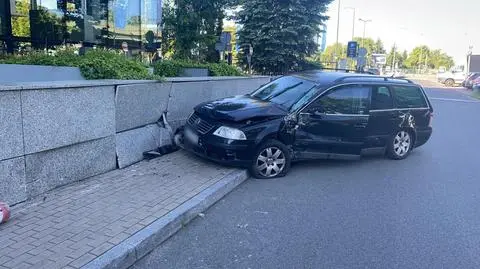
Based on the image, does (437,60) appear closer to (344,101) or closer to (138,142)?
(344,101)

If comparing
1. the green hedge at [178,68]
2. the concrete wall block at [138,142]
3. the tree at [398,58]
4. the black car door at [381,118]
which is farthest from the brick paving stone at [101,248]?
the tree at [398,58]

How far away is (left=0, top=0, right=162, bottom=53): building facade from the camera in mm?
10859

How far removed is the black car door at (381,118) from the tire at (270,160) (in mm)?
1911

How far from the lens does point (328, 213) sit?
17.5 feet

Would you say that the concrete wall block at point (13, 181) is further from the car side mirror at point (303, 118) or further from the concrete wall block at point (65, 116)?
the car side mirror at point (303, 118)

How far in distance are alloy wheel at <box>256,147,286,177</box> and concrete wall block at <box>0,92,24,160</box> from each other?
3467mm

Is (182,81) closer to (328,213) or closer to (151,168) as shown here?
(151,168)

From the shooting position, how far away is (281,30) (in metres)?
18.5

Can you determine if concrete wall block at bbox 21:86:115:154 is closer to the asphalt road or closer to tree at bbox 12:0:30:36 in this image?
the asphalt road

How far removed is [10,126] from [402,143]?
7.07 m

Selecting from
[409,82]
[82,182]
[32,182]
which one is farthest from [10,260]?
[409,82]

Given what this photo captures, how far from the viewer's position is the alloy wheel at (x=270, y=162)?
265 inches

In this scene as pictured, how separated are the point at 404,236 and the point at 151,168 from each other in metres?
3.68

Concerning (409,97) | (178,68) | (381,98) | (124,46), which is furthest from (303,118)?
(124,46)
